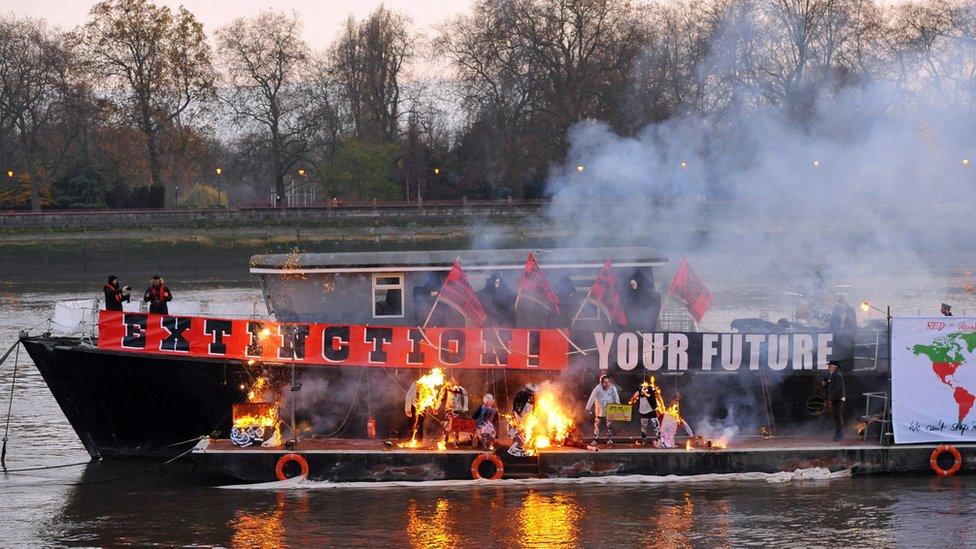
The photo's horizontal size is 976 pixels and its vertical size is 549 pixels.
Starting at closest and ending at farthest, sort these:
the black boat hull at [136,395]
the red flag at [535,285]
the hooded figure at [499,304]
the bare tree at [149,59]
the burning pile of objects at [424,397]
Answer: the burning pile of objects at [424,397], the black boat hull at [136,395], the red flag at [535,285], the hooded figure at [499,304], the bare tree at [149,59]

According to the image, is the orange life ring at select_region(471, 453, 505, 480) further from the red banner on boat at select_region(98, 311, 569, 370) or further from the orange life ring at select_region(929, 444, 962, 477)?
the orange life ring at select_region(929, 444, 962, 477)

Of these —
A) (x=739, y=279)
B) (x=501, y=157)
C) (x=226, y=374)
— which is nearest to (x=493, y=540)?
(x=226, y=374)

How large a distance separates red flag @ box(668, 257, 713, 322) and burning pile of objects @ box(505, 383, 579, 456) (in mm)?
3165

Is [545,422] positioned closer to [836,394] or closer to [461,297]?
[461,297]

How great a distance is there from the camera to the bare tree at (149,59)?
86062mm

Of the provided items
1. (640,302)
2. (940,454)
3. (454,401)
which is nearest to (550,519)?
(454,401)

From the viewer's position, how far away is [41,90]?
86.7 meters

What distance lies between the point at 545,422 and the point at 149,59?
71.3m

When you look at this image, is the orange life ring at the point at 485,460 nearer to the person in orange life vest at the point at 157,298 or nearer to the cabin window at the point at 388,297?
the cabin window at the point at 388,297

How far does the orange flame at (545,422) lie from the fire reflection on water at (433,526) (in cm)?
202

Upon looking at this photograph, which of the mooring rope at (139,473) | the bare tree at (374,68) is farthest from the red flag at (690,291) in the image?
the bare tree at (374,68)

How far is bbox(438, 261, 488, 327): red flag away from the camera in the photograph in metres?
23.4

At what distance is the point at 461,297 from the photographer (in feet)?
77.3

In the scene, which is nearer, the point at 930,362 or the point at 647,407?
the point at 930,362
